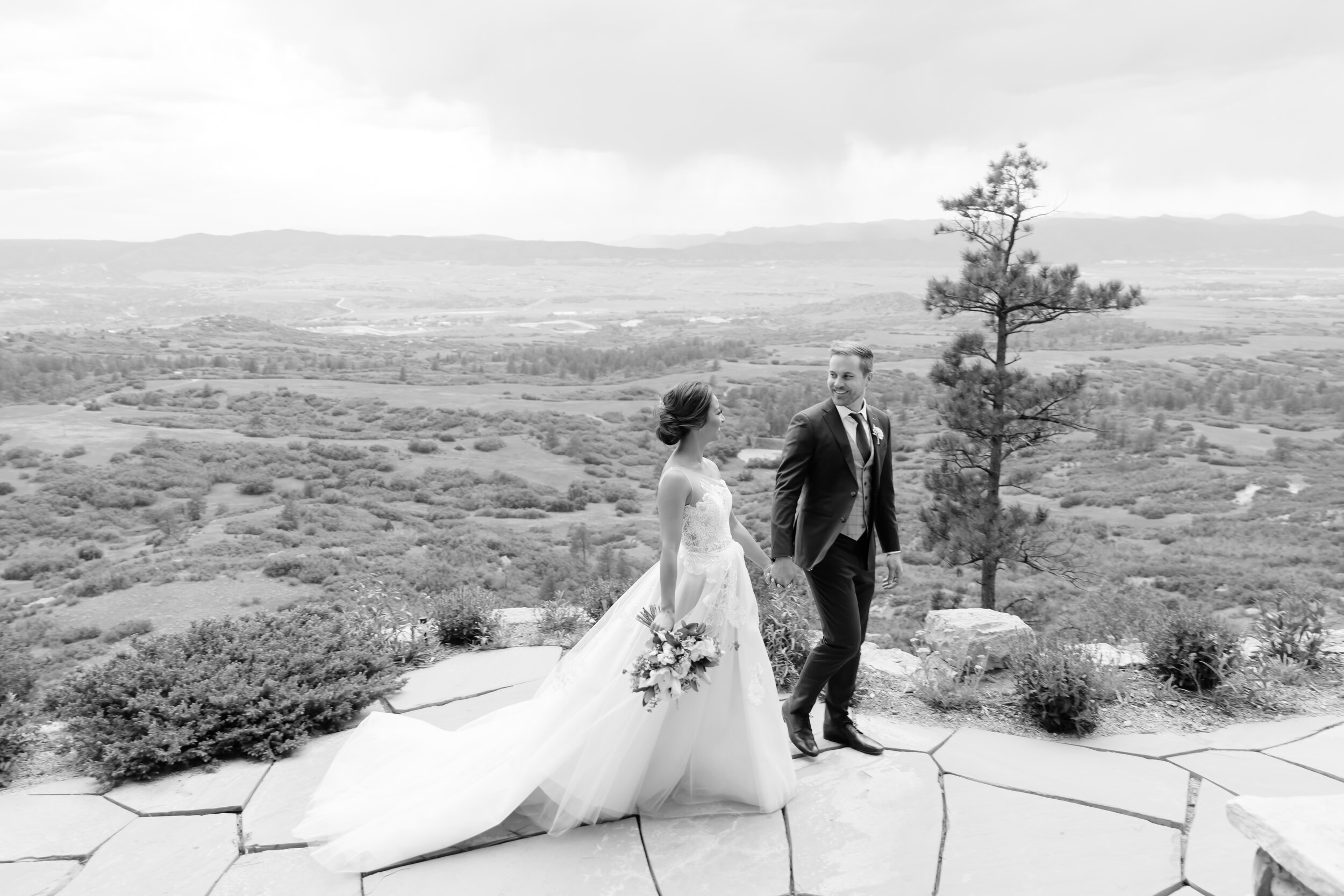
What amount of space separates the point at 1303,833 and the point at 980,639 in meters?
2.97

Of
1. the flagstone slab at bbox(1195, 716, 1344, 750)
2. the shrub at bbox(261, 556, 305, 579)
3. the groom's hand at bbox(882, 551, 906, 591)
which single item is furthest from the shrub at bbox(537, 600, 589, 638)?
the shrub at bbox(261, 556, 305, 579)

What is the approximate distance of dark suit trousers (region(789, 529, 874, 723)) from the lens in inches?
145

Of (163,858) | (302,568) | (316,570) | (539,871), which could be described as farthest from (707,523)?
(302,568)

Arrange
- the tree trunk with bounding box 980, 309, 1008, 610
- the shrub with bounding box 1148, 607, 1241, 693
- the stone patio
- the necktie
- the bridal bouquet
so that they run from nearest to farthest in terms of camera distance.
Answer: the stone patio → the bridal bouquet → the necktie → the shrub with bounding box 1148, 607, 1241, 693 → the tree trunk with bounding box 980, 309, 1008, 610

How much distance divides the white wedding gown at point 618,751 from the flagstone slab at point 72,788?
1.19m

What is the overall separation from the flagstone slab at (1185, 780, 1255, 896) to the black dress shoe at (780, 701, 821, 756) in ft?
4.97

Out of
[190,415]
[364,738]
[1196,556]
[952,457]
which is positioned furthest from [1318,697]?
[190,415]

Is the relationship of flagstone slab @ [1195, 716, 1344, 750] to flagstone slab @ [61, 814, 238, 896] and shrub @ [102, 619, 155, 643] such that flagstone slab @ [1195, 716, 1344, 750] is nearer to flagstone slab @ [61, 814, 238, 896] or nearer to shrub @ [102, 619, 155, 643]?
flagstone slab @ [61, 814, 238, 896]

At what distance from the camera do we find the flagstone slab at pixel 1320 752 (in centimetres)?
384

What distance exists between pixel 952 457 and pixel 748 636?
494 inches

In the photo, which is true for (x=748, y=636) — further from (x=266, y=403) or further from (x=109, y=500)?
(x=266, y=403)

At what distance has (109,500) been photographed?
29.2m

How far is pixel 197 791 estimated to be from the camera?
380cm

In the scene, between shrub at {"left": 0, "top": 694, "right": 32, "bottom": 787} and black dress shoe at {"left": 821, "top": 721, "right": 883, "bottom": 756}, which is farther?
shrub at {"left": 0, "top": 694, "right": 32, "bottom": 787}
